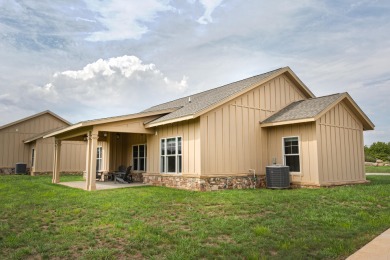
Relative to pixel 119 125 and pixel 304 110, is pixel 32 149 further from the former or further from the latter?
pixel 304 110

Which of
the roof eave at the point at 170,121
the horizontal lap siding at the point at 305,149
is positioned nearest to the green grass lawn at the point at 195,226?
the horizontal lap siding at the point at 305,149

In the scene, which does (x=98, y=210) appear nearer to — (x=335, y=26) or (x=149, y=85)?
(x=335, y=26)

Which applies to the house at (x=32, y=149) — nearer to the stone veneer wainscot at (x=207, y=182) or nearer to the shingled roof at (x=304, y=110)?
the stone veneer wainscot at (x=207, y=182)

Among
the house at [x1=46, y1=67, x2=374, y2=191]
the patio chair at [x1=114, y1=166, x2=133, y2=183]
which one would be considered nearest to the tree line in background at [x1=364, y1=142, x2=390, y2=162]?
the house at [x1=46, y1=67, x2=374, y2=191]

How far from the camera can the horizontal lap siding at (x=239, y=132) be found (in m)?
12.2

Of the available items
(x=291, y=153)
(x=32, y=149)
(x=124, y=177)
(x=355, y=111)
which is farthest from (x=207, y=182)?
(x=32, y=149)

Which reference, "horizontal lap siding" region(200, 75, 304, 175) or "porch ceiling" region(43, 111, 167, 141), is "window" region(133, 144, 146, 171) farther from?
"horizontal lap siding" region(200, 75, 304, 175)

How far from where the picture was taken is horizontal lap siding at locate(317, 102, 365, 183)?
12.5 m

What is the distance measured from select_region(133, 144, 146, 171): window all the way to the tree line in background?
3052 centimetres

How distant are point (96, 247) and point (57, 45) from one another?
1204 cm

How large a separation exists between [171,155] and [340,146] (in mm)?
7418

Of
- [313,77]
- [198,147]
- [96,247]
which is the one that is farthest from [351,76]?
[96,247]

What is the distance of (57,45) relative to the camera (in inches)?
570

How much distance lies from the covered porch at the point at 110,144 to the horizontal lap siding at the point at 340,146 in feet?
24.8
